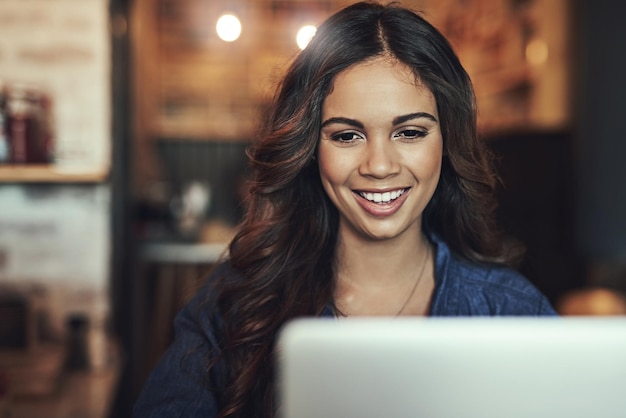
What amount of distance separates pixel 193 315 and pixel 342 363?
876mm

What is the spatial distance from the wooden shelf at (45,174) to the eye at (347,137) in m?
1.15

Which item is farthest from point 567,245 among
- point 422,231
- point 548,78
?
point 422,231

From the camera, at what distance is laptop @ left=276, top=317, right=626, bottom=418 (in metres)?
0.59

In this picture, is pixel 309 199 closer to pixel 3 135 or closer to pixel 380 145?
pixel 380 145

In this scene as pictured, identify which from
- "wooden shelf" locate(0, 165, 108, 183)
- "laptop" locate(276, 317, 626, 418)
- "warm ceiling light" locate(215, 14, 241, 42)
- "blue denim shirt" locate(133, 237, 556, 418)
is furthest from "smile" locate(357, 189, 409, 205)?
"warm ceiling light" locate(215, 14, 241, 42)

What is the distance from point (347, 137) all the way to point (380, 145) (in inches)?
3.2

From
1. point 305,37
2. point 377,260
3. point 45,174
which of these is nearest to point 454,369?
point 377,260

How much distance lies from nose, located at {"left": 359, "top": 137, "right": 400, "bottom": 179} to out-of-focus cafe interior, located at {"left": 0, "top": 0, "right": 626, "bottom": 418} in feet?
1.03

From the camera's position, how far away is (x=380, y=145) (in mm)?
1246

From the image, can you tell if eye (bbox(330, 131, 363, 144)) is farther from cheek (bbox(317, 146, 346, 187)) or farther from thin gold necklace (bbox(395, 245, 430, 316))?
thin gold necklace (bbox(395, 245, 430, 316))

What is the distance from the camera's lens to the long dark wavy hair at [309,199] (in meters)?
1.32

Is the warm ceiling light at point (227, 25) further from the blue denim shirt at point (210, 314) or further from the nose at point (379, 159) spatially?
the nose at point (379, 159)

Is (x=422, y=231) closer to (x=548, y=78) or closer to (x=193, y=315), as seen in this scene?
(x=193, y=315)

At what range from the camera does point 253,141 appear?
1539 millimetres
